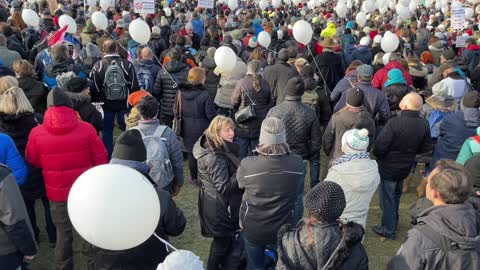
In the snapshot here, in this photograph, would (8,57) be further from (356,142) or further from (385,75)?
(385,75)

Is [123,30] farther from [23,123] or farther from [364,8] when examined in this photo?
[364,8]

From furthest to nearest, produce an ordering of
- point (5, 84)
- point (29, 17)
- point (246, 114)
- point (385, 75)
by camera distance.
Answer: point (29, 17) < point (385, 75) < point (246, 114) < point (5, 84)

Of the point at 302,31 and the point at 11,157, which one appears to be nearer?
the point at 11,157

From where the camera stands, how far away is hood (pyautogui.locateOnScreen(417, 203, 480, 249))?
2473 millimetres

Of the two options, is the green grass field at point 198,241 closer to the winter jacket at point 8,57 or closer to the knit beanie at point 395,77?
the knit beanie at point 395,77

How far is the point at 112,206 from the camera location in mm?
2330

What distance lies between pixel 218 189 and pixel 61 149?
1.28m

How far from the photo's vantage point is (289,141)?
16.3ft

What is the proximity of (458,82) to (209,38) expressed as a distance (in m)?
5.69

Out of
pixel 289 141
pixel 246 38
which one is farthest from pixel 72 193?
pixel 246 38

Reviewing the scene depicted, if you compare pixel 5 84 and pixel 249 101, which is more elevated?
pixel 5 84

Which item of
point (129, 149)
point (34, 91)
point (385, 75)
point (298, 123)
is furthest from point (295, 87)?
point (34, 91)

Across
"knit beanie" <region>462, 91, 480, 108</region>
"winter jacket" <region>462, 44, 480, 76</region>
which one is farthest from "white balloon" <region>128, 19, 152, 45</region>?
"winter jacket" <region>462, 44, 480, 76</region>

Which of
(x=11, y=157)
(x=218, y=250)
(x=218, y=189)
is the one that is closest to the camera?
(x=11, y=157)
